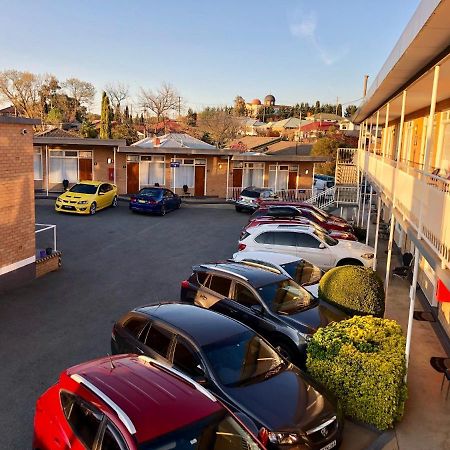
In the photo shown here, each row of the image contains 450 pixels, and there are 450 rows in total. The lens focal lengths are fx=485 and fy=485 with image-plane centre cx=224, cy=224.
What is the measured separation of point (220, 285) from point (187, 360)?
10.2 feet

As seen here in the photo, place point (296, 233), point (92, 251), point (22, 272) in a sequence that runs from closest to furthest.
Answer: point (22, 272) < point (296, 233) < point (92, 251)

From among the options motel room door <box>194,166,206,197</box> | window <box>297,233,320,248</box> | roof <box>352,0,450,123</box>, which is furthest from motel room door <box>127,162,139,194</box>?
roof <box>352,0,450,123</box>

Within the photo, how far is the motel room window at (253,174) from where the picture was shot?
104ft

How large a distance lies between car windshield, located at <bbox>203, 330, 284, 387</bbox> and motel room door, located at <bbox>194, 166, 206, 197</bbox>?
81.1 ft

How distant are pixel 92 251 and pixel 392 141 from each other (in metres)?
16.9

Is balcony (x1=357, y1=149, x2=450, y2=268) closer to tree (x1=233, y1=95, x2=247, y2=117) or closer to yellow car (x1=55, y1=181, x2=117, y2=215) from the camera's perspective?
yellow car (x1=55, y1=181, x2=117, y2=215)

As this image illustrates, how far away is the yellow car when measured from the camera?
2356 cm

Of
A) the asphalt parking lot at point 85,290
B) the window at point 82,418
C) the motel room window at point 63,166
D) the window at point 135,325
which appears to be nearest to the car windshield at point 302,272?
the asphalt parking lot at point 85,290

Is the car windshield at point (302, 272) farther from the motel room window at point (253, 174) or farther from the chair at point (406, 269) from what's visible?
the motel room window at point (253, 174)

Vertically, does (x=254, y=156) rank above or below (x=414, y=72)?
below

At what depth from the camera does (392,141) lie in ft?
84.0

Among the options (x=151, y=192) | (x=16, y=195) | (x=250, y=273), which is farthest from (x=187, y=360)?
(x=151, y=192)

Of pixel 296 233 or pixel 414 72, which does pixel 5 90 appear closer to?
pixel 296 233

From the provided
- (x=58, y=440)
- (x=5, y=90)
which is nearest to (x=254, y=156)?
(x=58, y=440)
